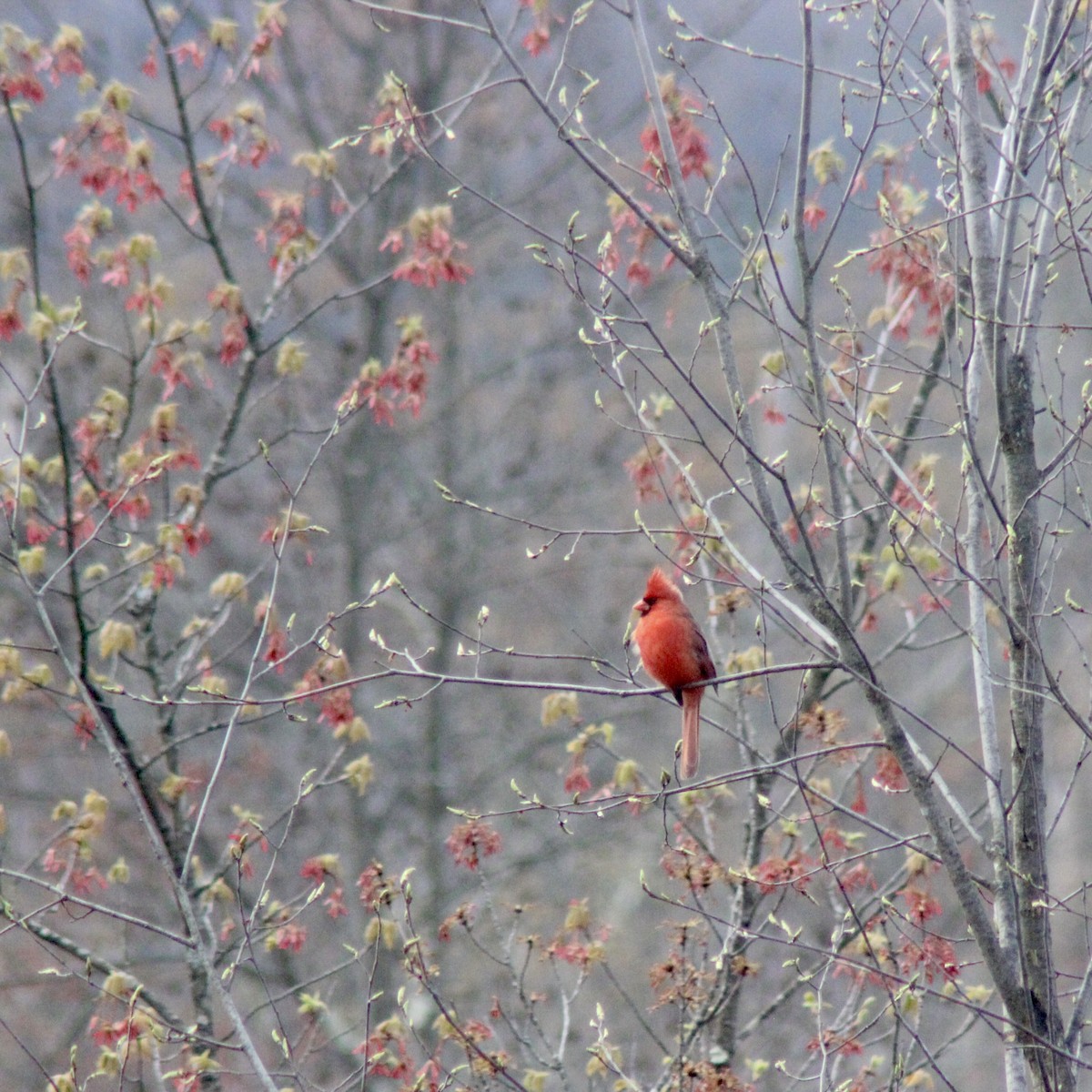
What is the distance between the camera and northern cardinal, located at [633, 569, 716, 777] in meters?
4.50

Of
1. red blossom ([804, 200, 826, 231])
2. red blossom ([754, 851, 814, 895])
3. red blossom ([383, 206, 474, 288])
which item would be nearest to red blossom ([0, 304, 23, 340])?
red blossom ([383, 206, 474, 288])

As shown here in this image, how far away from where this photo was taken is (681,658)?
14.8 feet

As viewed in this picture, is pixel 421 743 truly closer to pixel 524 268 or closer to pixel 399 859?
pixel 399 859

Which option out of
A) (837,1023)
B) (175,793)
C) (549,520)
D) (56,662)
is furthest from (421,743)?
(837,1023)

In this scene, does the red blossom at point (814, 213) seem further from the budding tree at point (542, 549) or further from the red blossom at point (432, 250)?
the red blossom at point (432, 250)

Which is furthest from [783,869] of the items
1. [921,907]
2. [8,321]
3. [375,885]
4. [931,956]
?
[8,321]

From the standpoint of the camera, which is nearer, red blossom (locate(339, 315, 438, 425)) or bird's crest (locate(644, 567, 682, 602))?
bird's crest (locate(644, 567, 682, 602))

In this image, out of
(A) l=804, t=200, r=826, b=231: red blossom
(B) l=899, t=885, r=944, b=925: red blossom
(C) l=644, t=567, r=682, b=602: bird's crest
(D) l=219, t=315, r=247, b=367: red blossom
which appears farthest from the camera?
(D) l=219, t=315, r=247, b=367: red blossom

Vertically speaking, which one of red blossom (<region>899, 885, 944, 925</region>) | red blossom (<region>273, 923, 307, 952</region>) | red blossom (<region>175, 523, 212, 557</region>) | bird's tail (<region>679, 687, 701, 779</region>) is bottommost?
red blossom (<region>273, 923, 307, 952</region>)

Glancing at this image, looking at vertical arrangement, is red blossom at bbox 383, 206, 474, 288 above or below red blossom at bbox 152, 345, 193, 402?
above

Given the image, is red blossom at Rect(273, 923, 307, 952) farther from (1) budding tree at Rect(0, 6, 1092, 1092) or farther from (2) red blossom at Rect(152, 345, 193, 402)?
(2) red blossom at Rect(152, 345, 193, 402)

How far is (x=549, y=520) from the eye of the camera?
12633 millimetres

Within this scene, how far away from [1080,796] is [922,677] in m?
2.96

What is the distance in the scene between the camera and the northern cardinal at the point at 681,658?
177 inches
